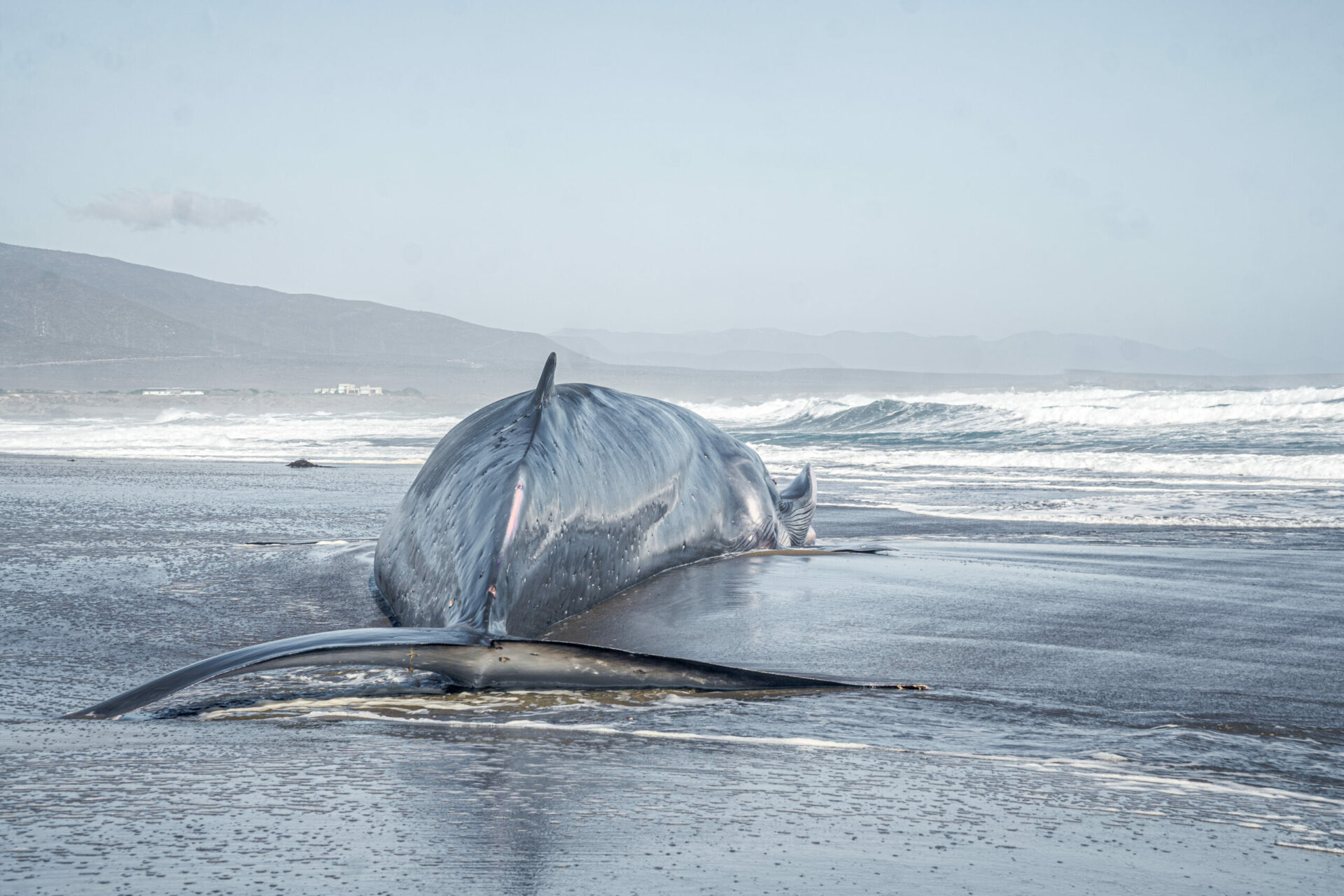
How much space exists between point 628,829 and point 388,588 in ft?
8.25

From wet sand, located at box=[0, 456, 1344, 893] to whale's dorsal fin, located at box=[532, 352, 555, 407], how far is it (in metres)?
1.01

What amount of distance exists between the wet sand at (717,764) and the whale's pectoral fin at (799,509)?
186 centimetres

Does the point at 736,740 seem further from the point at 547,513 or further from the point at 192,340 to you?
the point at 192,340

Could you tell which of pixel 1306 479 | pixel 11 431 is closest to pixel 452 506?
pixel 1306 479

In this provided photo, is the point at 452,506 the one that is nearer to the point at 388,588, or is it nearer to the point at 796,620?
the point at 388,588

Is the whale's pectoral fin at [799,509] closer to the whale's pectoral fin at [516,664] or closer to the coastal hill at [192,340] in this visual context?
the whale's pectoral fin at [516,664]

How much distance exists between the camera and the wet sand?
1.51 meters

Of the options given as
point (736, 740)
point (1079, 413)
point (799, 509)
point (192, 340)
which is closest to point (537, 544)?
point (736, 740)

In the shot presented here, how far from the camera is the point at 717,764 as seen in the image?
6.82 ft

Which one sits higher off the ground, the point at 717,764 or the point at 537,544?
the point at 537,544

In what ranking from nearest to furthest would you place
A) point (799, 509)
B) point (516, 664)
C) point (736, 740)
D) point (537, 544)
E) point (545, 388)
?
point (736, 740) < point (516, 664) < point (537, 544) < point (545, 388) < point (799, 509)

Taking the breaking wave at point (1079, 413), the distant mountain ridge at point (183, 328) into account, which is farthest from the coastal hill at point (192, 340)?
the breaking wave at point (1079, 413)

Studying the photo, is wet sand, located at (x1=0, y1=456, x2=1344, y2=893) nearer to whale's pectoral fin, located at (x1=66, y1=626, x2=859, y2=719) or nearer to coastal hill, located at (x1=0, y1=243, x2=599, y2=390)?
whale's pectoral fin, located at (x1=66, y1=626, x2=859, y2=719)

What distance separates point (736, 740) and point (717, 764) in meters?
0.20
